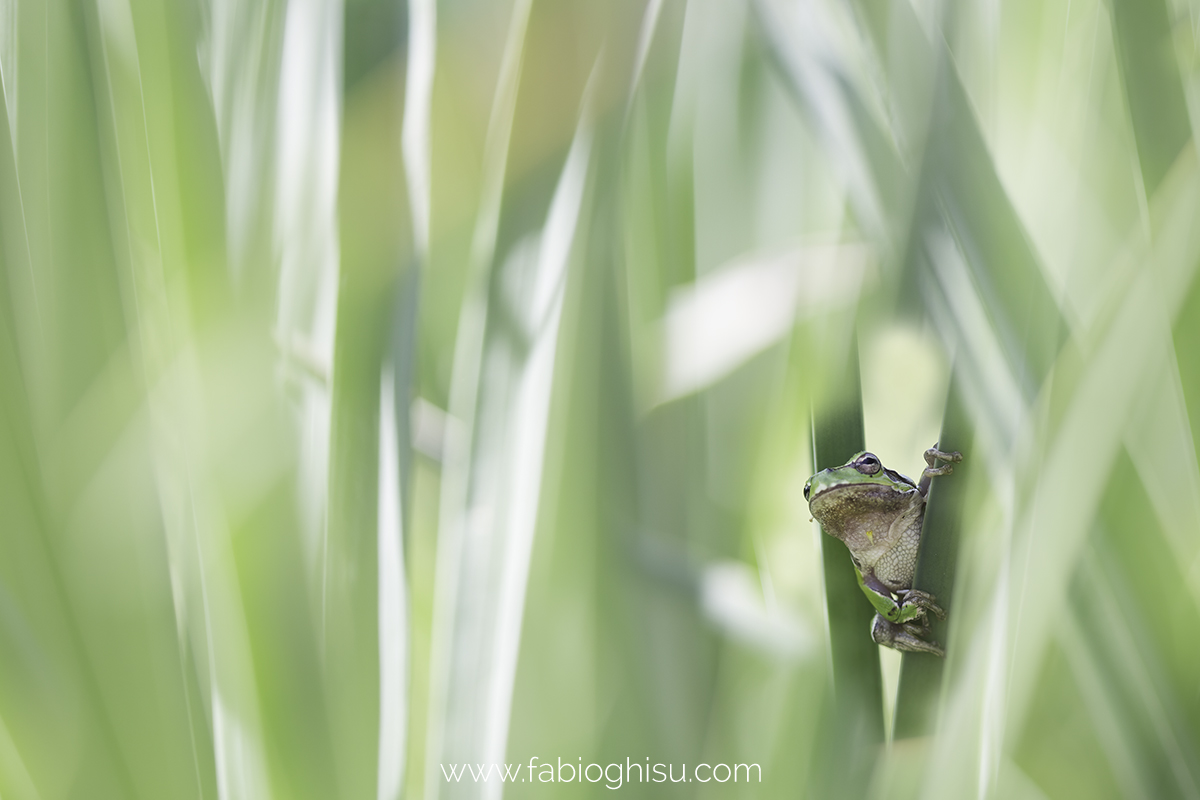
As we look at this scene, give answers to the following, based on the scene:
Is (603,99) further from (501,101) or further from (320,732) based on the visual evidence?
(320,732)

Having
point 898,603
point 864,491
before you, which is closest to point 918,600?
point 898,603

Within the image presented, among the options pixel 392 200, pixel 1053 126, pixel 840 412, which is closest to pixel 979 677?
pixel 840 412

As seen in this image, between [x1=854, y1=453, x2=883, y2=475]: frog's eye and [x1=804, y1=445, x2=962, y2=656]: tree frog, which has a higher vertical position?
[x1=854, y1=453, x2=883, y2=475]: frog's eye

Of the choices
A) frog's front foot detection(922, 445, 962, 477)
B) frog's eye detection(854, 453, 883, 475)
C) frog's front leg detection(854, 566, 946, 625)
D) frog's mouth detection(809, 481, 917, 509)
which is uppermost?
frog's front foot detection(922, 445, 962, 477)

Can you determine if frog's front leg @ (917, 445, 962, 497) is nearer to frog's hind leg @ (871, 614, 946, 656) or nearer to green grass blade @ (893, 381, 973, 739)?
green grass blade @ (893, 381, 973, 739)

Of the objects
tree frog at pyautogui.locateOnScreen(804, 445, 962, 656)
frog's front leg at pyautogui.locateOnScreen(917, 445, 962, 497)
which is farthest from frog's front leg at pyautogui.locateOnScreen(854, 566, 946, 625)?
frog's front leg at pyautogui.locateOnScreen(917, 445, 962, 497)

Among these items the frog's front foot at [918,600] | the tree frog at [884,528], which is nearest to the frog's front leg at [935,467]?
the tree frog at [884,528]
